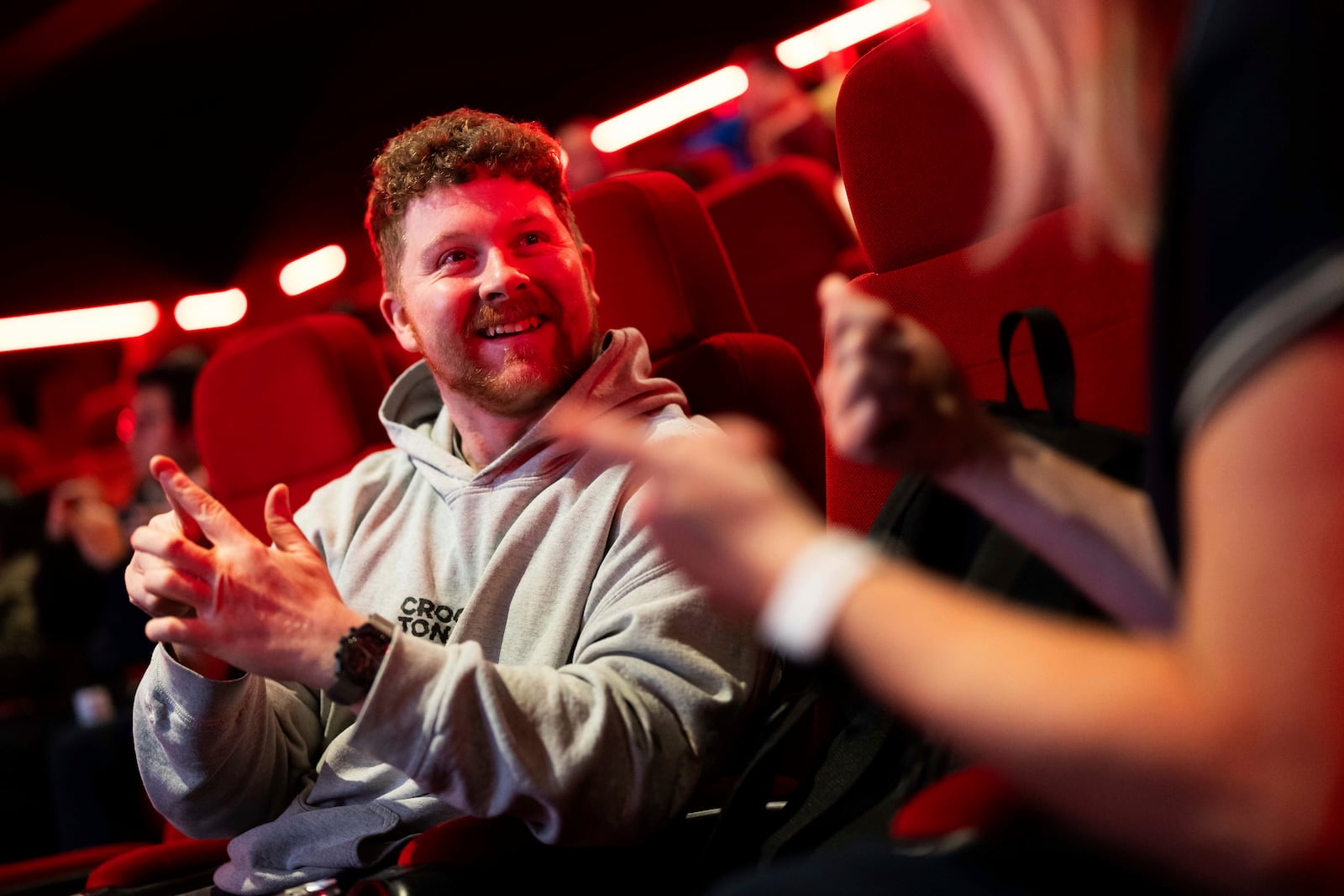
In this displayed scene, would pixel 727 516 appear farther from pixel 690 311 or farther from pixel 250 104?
pixel 250 104

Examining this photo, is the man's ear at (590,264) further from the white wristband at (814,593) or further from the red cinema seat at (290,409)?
the white wristband at (814,593)

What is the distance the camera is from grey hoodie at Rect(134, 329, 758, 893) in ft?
3.37

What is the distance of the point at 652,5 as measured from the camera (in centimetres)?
711

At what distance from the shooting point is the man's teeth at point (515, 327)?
1.48 m

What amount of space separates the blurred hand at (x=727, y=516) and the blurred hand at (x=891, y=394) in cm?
8

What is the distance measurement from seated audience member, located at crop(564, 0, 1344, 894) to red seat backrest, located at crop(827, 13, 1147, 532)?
22.1 inches

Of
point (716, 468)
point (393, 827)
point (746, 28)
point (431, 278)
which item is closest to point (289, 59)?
point (746, 28)

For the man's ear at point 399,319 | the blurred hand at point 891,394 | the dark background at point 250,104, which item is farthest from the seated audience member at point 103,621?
the dark background at point 250,104

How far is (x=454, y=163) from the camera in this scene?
4.95ft

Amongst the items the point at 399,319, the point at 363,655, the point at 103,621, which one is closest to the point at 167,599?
the point at 363,655

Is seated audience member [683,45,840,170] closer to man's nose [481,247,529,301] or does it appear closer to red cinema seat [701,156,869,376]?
red cinema seat [701,156,869,376]

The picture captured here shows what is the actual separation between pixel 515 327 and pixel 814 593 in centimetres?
100

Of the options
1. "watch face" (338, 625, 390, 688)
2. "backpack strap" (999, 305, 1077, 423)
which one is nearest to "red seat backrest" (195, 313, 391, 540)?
"watch face" (338, 625, 390, 688)

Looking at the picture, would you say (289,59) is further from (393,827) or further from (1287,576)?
(1287,576)
